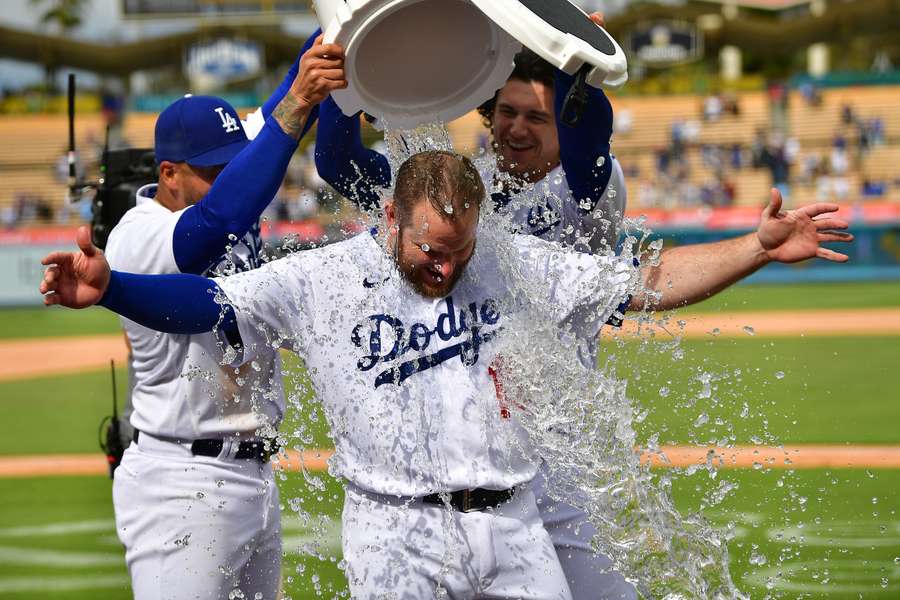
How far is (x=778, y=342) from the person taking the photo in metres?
16.3

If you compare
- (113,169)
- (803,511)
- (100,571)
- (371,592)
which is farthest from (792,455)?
(371,592)

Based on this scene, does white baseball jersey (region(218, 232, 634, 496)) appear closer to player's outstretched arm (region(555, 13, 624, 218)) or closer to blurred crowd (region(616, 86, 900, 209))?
player's outstretched arm (region(555, 13, 624, 218))

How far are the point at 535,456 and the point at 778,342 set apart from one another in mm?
13334

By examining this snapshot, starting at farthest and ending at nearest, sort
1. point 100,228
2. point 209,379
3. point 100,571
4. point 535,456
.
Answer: point 100,571 → point 100,228 → point 209,379 → point 535,456

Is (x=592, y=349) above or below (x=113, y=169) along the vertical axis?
below

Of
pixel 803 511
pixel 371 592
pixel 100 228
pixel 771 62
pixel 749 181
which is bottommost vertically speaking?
pixel 803 511

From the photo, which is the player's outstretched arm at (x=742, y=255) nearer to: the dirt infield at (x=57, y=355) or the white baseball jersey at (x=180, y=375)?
the white baseball jersey at (x=180, y=375)

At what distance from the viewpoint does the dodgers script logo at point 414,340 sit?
3.49 metres

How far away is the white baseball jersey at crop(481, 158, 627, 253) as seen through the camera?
434cm

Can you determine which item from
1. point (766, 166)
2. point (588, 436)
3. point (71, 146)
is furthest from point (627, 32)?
point (588, 436)

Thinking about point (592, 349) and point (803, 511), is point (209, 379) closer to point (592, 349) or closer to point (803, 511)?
point (592, 349)

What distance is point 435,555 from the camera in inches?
133

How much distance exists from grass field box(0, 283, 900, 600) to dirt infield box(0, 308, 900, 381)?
4.75 ft

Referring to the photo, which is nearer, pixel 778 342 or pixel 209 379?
pixel 209 379
